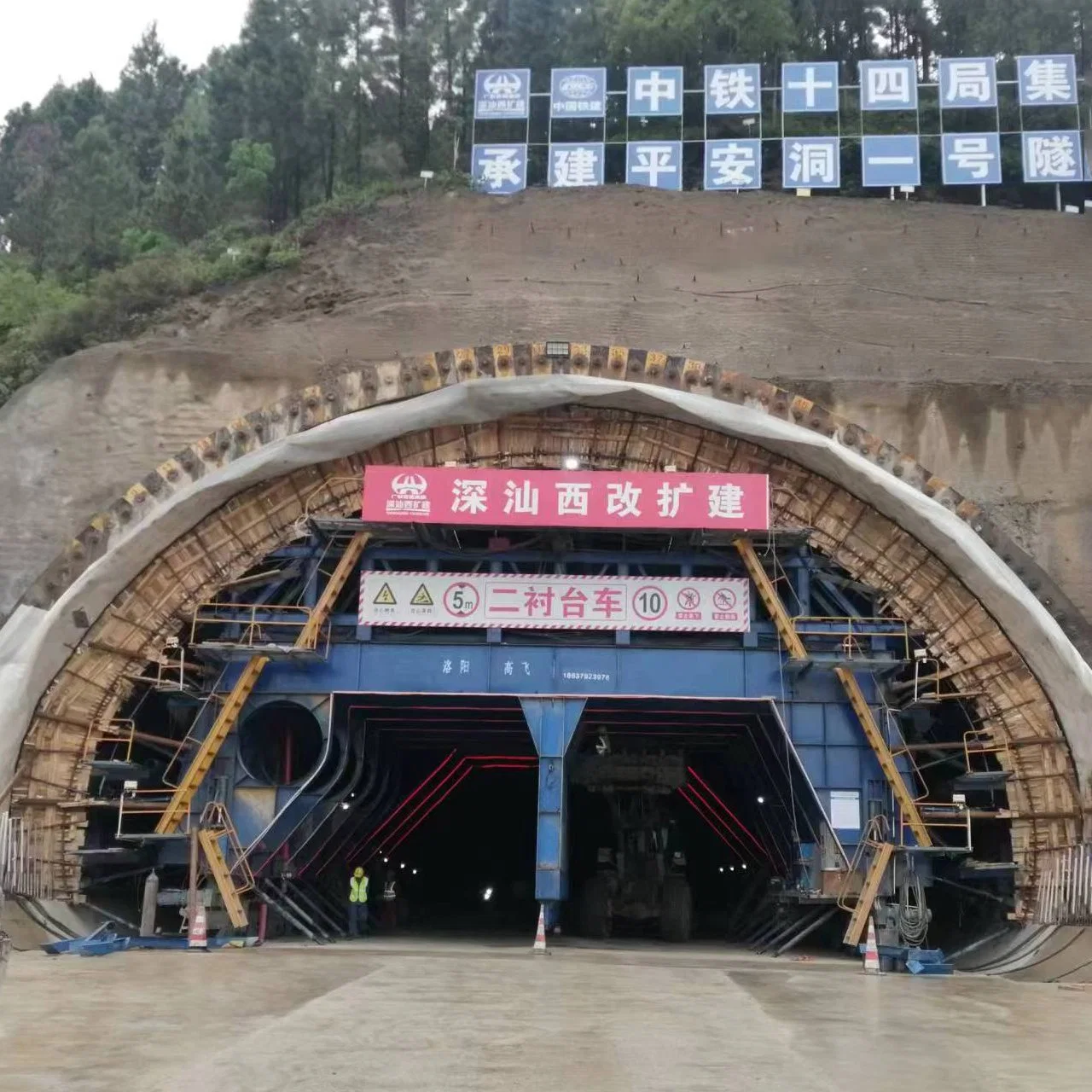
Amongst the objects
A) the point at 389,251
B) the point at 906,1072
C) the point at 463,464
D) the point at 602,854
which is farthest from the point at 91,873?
the point at 389,251

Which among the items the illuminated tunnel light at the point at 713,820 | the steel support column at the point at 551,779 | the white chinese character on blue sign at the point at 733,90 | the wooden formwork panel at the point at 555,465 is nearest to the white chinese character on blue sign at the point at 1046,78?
the white chinese character on blue sign at the point at 733,90

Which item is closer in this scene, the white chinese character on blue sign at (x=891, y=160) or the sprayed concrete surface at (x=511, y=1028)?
the sprayed concrete surface at (x=511, y=1028)

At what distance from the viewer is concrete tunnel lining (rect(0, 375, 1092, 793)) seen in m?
17.2

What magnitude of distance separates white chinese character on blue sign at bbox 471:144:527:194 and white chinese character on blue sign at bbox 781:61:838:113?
31.2ft

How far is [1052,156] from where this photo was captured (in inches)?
1708

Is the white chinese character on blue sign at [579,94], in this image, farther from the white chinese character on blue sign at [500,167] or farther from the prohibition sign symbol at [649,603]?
the prohibition sign symbol at [649,603]

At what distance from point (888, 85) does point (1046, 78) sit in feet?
17.6

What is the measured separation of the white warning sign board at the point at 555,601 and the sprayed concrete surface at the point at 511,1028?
5.21 meters

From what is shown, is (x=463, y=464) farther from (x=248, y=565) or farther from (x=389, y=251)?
(x=389, y=251)

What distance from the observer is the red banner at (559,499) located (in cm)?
1777

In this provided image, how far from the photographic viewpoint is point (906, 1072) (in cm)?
750

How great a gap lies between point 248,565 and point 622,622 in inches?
224

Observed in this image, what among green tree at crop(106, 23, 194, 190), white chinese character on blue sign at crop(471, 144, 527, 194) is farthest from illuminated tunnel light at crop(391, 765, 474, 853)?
green tree at crop(106, 23, 194, 190)

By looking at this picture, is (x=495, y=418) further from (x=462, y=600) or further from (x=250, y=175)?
(x=250, y=175)
